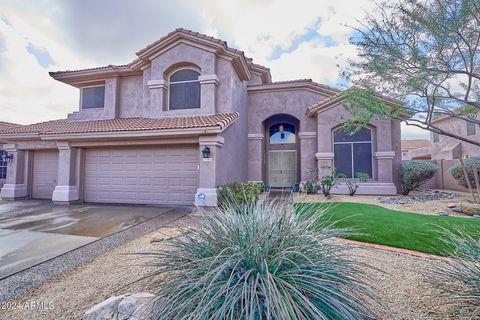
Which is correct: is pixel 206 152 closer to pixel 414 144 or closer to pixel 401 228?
pixel 401 228

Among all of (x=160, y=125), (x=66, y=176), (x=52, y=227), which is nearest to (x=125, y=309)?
(x=52, y=227)

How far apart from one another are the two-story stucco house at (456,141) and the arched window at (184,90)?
60.5 ft

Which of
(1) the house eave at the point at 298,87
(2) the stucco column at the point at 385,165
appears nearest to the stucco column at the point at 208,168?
(1) the house eave at the point at 298,87

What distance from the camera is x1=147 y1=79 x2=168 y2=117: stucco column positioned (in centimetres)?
1228

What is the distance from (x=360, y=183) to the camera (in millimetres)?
12570

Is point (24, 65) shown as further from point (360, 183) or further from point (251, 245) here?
point (360, 183)

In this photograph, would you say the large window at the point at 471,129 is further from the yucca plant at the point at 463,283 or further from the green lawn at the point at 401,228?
the yucca plant at the point at 463,283

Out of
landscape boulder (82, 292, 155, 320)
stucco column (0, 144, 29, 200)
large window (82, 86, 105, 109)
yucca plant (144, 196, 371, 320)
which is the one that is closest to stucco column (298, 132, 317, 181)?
yucca plant (144, 196, 371, 320)

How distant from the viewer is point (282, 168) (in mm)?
15492

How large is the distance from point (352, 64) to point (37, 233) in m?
10.4

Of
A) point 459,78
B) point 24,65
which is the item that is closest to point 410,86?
point 459,78

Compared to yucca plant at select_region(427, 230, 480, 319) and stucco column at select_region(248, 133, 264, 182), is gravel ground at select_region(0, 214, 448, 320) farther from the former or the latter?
stucco column at select_region(248, 133, 264, 182)

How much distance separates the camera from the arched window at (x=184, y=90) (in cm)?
1223

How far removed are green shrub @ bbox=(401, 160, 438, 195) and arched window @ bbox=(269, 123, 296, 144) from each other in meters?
6.19
